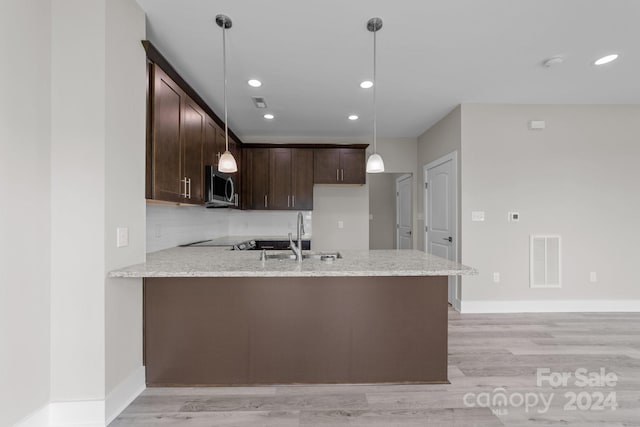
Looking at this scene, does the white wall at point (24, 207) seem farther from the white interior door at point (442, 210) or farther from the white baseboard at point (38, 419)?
the white interior door at point (442, 210)

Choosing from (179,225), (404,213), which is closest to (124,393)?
(179,225)

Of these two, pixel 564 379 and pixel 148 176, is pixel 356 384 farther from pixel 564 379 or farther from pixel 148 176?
pixel 148 176

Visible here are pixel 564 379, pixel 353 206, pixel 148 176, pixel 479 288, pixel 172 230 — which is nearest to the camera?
pixel 148 176

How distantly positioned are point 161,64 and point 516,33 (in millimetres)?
2610

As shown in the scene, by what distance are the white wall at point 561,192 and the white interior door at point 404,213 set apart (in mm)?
1773

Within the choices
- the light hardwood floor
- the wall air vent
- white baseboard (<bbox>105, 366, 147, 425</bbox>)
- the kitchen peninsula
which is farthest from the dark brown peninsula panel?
the wall air vent

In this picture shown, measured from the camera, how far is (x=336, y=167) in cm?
474

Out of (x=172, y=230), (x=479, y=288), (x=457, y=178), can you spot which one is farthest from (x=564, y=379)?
(x=172, y=230)

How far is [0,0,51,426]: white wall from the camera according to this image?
136 cm

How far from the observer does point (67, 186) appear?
5.26 feet

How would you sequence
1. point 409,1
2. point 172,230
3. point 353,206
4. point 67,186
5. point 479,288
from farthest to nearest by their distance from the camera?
point 353,206, point 479,288, point 172,230, point 409,1, point 67,186

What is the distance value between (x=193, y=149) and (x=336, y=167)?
Result: 8.24 feet

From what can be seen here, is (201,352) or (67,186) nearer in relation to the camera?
(67,186)

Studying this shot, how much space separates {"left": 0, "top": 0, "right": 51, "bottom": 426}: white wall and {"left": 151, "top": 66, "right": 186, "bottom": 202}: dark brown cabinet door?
0.56 m
